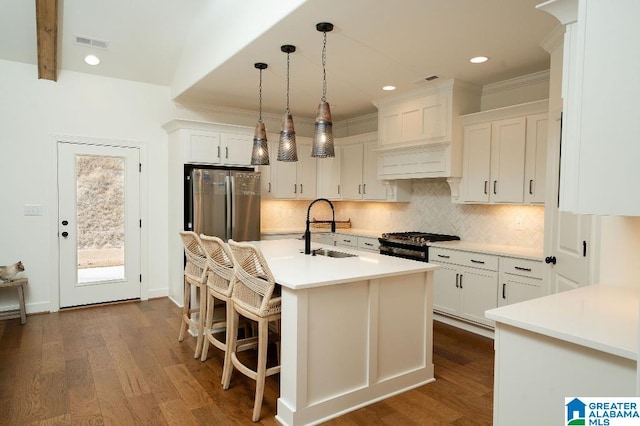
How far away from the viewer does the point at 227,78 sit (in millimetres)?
4328

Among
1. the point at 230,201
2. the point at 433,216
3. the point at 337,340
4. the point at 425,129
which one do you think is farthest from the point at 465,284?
the point at 230,201

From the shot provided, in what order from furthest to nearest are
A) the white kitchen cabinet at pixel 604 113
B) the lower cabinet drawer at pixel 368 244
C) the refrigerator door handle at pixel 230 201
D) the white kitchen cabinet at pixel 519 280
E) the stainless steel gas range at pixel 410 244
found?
the lower cabinet drawer at pixel 368 244
the refrigerator door handle at pixel 230 201
the stainless steel gas range at pixel 410 244
the white kitchen cabinet at pixel 519 280
the white kitchen cabinet at pixel 604 113

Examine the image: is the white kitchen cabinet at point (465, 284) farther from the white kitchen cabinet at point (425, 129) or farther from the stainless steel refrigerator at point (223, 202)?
the stainless steel refrigerator at point (223, 202)

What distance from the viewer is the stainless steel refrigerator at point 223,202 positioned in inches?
194

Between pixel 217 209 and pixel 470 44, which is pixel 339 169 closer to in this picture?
pixel 217 209

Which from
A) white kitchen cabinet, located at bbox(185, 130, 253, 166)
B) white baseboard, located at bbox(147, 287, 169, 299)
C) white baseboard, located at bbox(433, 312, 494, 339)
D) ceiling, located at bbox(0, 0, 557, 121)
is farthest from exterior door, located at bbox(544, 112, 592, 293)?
white baseboard, located at bbox(147, 287, 169, 299)

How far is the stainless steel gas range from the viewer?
4.54 m

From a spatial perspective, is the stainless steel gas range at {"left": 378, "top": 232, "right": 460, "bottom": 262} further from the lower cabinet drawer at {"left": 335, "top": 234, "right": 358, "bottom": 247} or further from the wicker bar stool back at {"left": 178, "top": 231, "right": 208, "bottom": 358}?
the wicker bar stool back at {"left": 178, "top": 231, "right": 208, "bottom": 358}

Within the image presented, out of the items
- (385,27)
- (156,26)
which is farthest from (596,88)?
(156,26)

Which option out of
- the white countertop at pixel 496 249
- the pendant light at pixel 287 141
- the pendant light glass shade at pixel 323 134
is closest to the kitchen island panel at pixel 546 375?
the pendant light glass shade at pixel 323 134

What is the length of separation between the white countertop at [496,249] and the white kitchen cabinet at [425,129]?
2.51 feet

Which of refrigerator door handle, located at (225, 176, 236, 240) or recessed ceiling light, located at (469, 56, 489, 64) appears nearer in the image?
recessed ceiling light, located at (469, 56, 489, 64)

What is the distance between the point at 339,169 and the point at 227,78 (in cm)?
247

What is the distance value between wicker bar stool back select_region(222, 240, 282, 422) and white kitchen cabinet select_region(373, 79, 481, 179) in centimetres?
271
